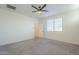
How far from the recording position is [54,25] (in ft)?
23.8

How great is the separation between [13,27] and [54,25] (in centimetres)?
329

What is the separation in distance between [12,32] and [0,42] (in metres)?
1.06

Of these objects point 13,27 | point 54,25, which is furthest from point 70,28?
point 13,27

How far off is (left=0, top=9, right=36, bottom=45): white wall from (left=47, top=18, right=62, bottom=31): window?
1.81m

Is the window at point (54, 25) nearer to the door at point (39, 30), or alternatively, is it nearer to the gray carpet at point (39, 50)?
the door at point (39, 30)

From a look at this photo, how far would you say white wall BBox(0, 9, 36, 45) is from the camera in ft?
16.9

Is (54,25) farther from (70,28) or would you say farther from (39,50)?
(39,50)

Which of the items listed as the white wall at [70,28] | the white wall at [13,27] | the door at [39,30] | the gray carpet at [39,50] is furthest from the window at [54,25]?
the gray carpet at [39,50]

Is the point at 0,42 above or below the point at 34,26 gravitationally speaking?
below

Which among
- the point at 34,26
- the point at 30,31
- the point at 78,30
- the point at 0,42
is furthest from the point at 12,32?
the point at 78,30

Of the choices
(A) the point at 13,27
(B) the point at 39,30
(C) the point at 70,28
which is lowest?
(B) the point at 39,30

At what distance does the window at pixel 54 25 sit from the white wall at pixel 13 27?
181 cm

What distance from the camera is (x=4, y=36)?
17.1ft
